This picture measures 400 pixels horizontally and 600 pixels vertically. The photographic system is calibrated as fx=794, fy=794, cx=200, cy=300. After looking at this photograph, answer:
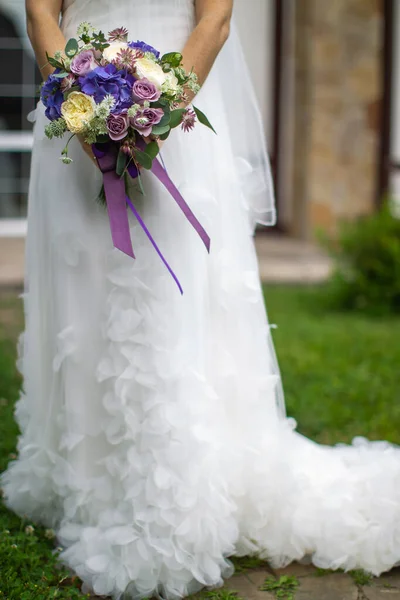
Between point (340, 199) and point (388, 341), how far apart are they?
13.6ft

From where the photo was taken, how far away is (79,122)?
6.37 feet

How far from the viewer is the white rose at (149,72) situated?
6.49ft

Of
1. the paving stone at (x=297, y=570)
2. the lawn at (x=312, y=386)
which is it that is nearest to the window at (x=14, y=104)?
the lawn at (x=312, y=386)

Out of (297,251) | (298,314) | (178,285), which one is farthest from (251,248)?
(297,251)

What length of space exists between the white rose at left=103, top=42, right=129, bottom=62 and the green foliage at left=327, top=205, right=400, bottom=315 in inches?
161

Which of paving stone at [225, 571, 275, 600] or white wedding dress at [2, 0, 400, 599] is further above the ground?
white wedding dress at [2, 0, 400, 599]

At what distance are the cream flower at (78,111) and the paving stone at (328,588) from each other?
1.43m

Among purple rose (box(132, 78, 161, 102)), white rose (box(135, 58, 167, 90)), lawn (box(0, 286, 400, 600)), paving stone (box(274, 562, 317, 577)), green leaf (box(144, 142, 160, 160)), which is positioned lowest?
paving stone (box(274, 562, 317, 577))

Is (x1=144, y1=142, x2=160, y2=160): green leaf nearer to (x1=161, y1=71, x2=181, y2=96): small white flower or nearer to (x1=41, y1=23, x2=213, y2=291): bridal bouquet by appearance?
(x1=41, y1=23, x2=213, y2=291): bridal bouquet

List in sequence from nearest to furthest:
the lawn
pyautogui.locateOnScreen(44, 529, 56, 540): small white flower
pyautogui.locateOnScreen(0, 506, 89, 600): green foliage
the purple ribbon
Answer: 1. the purple ribbon
2. pyautogui.locateOnScreen(0, 506, 89, 600): green foliage
3. the lawn
4. pyautogui.locateOnScreen(44, 529, 56, 540): small white flower

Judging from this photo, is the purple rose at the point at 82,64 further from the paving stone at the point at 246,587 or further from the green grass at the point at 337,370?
the green grass at the point at 337,370

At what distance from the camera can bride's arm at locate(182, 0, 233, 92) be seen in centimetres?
218

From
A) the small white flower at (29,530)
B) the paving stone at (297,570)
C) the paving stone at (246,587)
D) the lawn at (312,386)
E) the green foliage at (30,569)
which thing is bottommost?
the paving stone at (246,587)

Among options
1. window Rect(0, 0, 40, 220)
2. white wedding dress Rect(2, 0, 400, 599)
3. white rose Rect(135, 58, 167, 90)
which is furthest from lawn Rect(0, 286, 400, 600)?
window Rect(0, 0, 40, 220)
